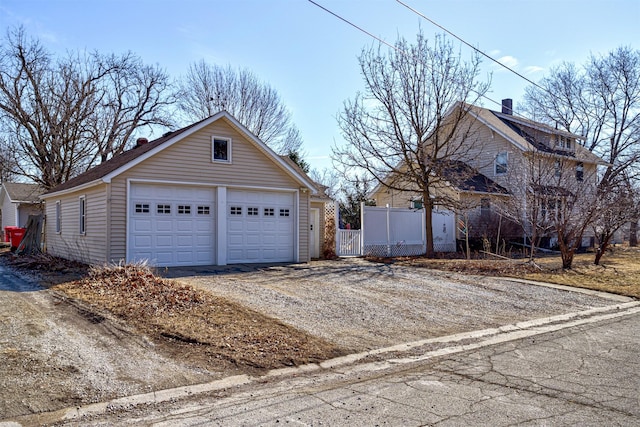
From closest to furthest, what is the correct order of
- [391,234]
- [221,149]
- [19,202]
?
[221,149] < [391,234] < [19,202]

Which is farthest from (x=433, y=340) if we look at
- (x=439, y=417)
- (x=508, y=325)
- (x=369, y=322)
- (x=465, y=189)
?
(x=465, y=189)

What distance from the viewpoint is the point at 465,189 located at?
2592cm

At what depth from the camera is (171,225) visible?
51.3 feet

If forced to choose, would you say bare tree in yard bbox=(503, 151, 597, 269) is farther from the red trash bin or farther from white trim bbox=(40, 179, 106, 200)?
the red trash bin

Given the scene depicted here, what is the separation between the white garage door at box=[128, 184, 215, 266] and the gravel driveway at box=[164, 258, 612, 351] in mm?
Answer: 1143

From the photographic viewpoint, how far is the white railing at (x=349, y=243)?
2138cm

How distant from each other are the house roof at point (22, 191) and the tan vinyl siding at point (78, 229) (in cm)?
1475

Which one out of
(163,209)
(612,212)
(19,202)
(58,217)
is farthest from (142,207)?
(19,202)

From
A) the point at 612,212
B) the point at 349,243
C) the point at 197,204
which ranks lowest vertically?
the point at 349,243

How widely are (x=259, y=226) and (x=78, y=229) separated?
647cm

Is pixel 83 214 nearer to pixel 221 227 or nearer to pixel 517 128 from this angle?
pixel 221 227

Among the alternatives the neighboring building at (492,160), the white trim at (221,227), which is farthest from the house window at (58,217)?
the neighboring building at (492,160)

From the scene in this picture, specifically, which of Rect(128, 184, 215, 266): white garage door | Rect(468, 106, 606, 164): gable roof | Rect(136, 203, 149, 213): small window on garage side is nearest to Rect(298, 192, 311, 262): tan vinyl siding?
Rect(128, 184, 215, 266): white garage door

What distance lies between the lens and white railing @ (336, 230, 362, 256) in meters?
21.4
